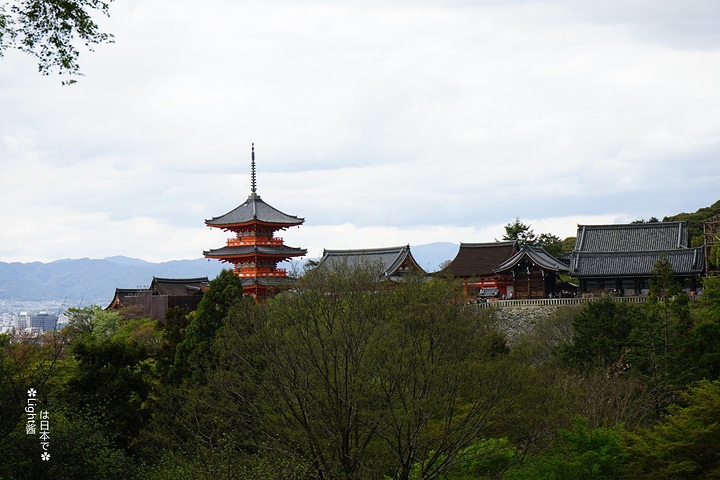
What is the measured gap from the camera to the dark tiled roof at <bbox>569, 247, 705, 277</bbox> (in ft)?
121

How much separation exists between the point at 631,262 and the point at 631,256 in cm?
45

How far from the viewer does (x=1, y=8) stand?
9.31 m

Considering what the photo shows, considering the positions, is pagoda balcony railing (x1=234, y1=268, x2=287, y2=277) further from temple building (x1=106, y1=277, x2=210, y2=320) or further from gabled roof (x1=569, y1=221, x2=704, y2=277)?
gabled roof (x1=569, y1=221, x2=704, y2=277)

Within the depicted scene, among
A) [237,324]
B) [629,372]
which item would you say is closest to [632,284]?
[629,372]

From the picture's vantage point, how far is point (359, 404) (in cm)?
1728

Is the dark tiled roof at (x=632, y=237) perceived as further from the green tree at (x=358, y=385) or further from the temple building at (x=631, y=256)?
the green tree at (x=358, y=385)

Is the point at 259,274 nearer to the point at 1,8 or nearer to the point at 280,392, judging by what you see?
the point at 280,392

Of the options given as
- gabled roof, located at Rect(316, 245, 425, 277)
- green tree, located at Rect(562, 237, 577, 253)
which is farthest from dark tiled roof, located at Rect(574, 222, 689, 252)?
green tree, located at Rect(562, 237, 577, 253)

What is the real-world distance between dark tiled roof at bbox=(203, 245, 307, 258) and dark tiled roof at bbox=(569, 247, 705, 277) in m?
17.4

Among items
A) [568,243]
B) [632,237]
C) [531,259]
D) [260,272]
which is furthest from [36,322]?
[632,237]

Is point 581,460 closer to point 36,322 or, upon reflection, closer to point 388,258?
point 388,258

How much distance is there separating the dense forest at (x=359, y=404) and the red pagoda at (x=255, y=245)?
20424 millimetres

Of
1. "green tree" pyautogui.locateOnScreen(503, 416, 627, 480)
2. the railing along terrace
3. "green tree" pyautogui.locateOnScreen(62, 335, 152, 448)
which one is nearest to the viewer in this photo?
"green tree" pyautogui.locateOnScreen(503, 416, 627, 480)
